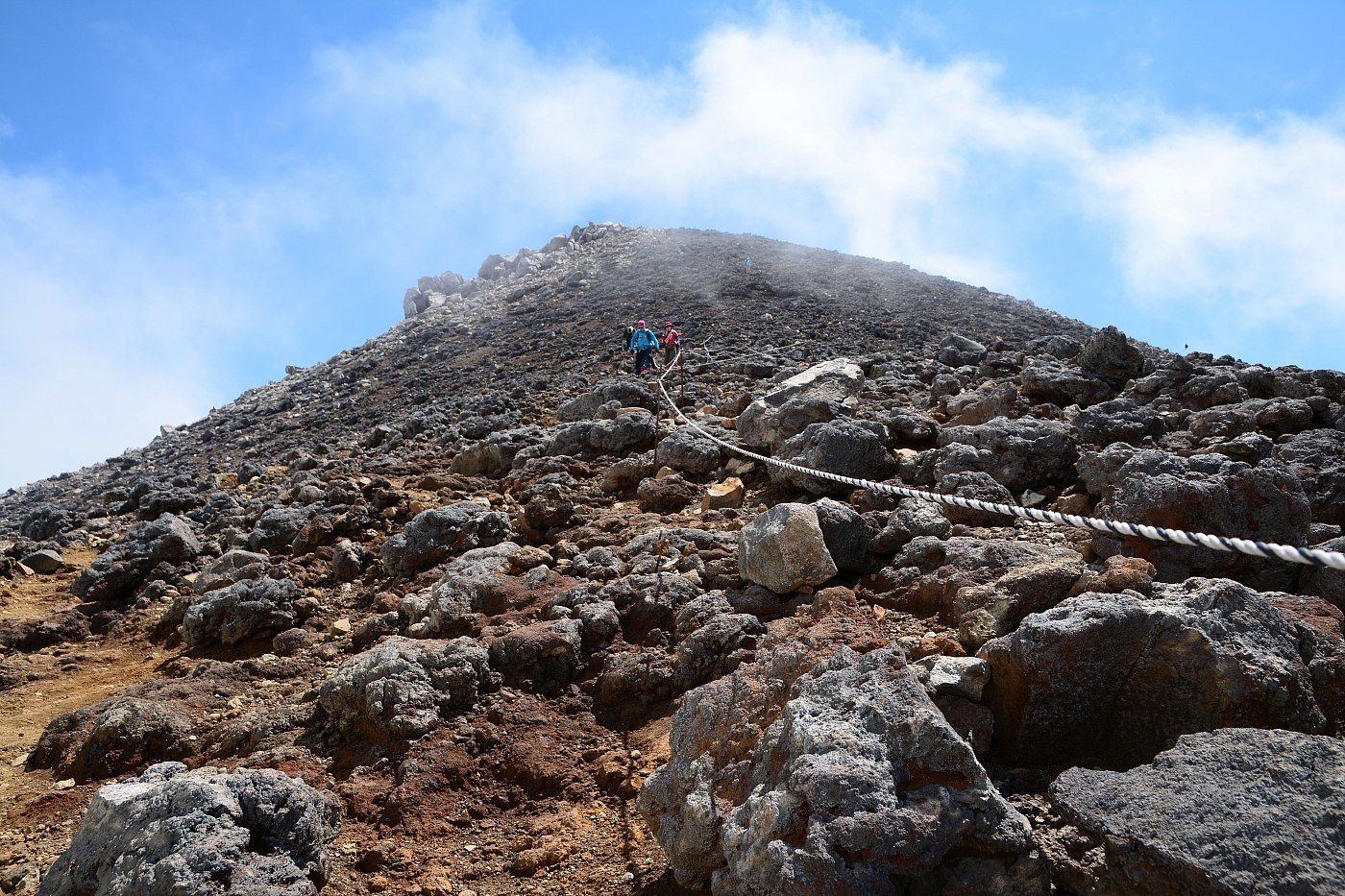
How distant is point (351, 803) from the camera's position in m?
3.72

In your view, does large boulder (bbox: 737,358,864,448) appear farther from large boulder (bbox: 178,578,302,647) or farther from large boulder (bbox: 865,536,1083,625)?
large boulder (bbox: 178,578,302,647)

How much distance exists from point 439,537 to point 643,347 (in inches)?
287

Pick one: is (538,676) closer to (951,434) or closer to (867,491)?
(867,491)

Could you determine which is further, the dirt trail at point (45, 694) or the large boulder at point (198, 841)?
the dirt trail at point (45, 694)

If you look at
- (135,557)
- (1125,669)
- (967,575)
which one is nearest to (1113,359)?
(967,575)

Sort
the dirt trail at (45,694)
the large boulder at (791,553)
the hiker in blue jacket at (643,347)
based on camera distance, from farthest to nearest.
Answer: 1. the hiker in blue jacket at (643,347)
2. the large boulder at (791,553)
3. the dirt trail at (45,694)

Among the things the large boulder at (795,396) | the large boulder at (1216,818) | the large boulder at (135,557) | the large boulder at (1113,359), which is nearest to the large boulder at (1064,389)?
the large boulder at (1113,359)

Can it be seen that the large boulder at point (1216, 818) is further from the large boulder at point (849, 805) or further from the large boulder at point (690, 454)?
the large boulder at point (690, 454)

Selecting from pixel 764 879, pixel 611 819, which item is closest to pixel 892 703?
pixel 764 879

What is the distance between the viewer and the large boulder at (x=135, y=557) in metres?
7.81

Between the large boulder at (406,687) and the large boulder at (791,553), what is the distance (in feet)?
5.51

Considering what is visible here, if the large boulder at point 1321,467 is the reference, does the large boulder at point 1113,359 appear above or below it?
above

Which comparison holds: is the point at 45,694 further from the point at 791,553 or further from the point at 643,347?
the point at 643,347

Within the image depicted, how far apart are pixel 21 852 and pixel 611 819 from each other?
2.84 metres
